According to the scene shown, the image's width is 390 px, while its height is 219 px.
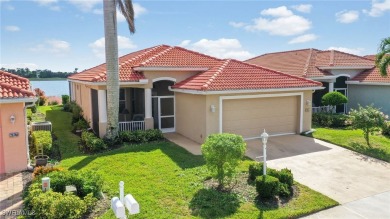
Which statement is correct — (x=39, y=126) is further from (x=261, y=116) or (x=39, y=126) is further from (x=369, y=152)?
(x=369, y=152)

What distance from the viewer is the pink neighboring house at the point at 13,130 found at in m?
11.9

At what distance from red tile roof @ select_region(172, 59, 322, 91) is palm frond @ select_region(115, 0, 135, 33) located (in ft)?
14.0

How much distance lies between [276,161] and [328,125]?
363 inches

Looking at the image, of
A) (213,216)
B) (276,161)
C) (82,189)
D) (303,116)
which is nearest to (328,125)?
(303,116)

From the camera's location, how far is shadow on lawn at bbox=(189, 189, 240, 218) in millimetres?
8664

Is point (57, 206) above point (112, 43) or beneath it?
beneath

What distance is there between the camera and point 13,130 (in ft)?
39.6

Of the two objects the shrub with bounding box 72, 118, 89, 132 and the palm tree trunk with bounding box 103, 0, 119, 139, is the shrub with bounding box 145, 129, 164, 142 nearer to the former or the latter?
the palm tree trunk with bounding box 103, 0, 119, 139

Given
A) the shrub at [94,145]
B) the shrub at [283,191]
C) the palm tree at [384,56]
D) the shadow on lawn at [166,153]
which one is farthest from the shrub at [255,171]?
the palm tree at [384,56]

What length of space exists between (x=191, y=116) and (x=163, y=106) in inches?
107

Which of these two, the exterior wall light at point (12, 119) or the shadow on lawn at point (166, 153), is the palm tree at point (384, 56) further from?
the exterior wall light at point (12, 119)

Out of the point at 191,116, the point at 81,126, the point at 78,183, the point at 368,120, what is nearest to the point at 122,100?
the point at 81,126

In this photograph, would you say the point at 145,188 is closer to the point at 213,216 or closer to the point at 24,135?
the point at 213,216

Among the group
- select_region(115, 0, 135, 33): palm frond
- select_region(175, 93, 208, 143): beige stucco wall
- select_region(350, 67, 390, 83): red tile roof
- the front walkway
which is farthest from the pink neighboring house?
select_region(350, 67, 390, 83): red tile roof
